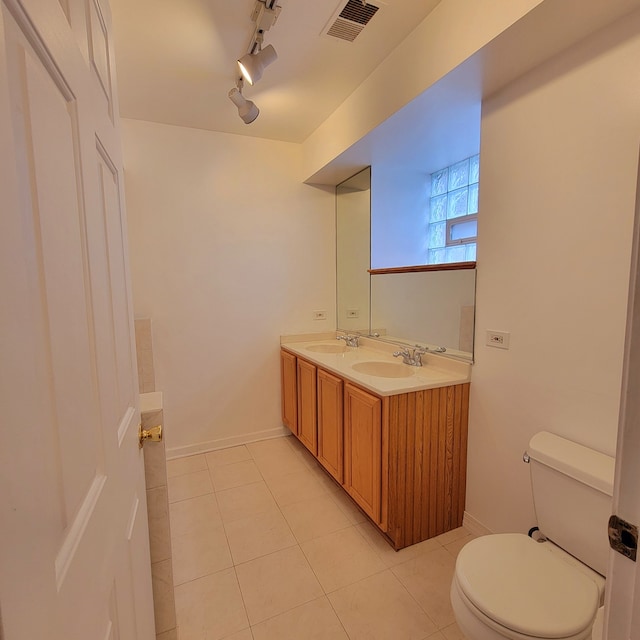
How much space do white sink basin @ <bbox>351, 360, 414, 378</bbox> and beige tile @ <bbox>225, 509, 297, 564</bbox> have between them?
102 centimetres

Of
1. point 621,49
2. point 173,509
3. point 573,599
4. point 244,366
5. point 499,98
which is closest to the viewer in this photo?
point 573,599

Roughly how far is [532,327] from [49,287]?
1.72 m

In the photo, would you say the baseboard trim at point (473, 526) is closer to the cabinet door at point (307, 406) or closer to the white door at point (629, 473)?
the cabinet door at point (307, 406)

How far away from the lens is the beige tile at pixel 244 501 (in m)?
2.11

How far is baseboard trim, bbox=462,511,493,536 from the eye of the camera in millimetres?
1852

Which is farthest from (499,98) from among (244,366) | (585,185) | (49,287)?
(244,366)

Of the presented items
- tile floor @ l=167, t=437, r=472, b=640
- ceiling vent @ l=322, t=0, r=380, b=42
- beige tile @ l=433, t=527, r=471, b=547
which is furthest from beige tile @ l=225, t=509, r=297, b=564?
ceiling vent @ l=322, t=0, r=380, b=42

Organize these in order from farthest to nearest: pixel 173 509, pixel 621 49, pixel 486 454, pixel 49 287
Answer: pixel 173 509 → pixel 486 454 → pixel 621 49 → pixel 49 287

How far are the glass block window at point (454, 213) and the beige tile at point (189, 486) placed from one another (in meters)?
2.44

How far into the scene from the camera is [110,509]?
637 millimetres

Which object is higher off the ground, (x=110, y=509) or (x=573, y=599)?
(x=110, y=509)

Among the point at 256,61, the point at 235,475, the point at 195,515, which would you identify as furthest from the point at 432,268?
the point at 195,515

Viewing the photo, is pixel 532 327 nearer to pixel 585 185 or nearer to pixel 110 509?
pixel 585 185

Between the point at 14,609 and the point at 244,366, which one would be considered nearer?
the point at 14,609
